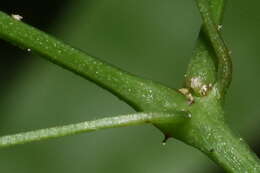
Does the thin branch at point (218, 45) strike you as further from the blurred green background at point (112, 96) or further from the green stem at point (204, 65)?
the blurred green background at point (112, 96)

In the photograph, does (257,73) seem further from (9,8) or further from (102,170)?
(9,8)

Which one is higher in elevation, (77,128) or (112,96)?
(77,128)

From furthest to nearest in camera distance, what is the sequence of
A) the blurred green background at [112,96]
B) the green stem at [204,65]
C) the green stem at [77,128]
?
the blurred green background at [112,96], the green stem at [204,65], the green stem at [77,128]

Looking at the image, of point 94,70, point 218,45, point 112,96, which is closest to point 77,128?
point 94,70

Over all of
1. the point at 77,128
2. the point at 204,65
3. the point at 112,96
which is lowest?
the point at 112,96

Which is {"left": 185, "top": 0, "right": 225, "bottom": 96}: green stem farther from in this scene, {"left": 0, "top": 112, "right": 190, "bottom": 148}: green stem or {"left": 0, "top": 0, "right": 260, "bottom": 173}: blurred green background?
{"left": 0, "top": 0, "right": 260, "bottom": 173}: blurred green background

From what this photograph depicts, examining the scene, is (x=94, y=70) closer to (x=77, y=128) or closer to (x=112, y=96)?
(x=77, y=128)

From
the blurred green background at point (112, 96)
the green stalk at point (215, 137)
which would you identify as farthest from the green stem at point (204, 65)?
the blurred green background at point (112, 96)
